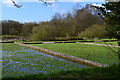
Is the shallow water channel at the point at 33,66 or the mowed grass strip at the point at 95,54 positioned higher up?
the mowed grass strip at the point at 95,54

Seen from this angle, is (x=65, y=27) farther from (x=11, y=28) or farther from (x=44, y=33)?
(x=11, y=28)

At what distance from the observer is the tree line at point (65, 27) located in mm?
24812

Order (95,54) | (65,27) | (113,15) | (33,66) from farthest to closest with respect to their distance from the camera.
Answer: (65,27) → (95,54) → (33,66) → (113,15)

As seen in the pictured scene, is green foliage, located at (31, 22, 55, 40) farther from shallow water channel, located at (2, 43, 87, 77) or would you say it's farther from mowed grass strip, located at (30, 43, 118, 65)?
shallow water channel, located at (2, 43, 87, 77)

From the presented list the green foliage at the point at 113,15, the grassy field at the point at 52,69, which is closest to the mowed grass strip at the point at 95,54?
the grassy field at the point at 52,69

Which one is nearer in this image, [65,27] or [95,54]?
[95,54]

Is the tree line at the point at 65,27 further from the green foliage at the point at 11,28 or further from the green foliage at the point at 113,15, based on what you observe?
the green foliage at the point at 113,15

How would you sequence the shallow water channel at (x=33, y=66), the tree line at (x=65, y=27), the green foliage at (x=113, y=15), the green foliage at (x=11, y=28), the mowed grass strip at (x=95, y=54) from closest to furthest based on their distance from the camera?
1. the green foliage at (x=113, y=15)
2. the shallow water channel at (x=33, y=66)
3. the mowed grass strip at (x=95, y=54)
4. the tree line at (x=65, y=27)
5. the green foliage at (x=11, y=28)

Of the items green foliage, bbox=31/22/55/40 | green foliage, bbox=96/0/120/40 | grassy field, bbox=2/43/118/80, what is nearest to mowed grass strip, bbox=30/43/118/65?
grassy field, bbox=2/43/118/80

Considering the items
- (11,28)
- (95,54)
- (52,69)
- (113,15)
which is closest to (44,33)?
(11,28)

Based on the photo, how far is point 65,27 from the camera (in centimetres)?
2939

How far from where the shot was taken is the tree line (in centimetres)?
2481

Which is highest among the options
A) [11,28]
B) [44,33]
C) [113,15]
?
[11,28]

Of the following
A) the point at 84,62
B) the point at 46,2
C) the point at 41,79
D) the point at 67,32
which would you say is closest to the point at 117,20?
the point at 46,2
